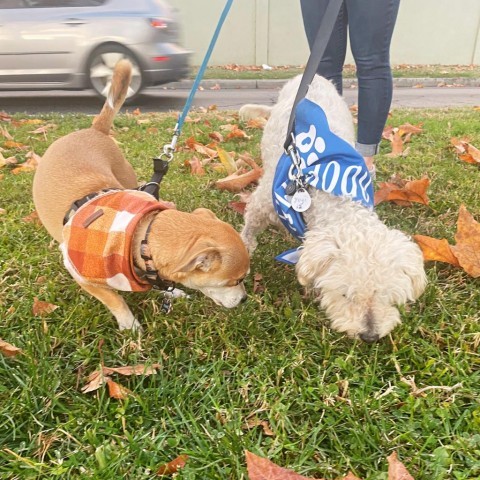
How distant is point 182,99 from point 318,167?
1049cm

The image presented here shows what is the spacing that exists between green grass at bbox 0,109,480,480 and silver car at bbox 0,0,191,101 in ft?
28.0

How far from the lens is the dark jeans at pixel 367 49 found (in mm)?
3682

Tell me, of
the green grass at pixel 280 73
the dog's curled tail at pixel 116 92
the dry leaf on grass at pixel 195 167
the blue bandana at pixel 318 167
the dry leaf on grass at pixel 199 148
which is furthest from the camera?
the green grass at pixel 280 73

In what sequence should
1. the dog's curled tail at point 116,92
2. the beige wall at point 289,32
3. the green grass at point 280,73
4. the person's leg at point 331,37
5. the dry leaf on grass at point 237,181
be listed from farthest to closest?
the beige wall at point 289,32
the green grass at point 280,73
the dry leaf on grass at point 237,181
the person's leg at point 331,37
the dog's curled tail at point 116,92

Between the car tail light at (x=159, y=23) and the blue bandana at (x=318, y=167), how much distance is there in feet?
28.8

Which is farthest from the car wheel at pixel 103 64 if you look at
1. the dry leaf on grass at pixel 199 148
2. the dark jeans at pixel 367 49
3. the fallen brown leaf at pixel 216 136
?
the dark jeans at pixel 367 49

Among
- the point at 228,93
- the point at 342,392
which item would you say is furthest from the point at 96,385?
the point at 228,93

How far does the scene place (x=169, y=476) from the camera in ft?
6.09

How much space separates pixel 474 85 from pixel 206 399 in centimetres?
1942

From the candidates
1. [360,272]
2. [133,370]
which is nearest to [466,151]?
[360,272]

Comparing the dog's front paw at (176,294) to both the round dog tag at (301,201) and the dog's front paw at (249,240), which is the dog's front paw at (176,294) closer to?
the dog's front paw at (249,240)

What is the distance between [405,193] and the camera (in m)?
3.97

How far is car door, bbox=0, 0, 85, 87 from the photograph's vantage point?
10.2m

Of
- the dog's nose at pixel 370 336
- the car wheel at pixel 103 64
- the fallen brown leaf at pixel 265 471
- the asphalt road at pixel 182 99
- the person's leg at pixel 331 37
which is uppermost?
the person's leg at pixel 331 37
